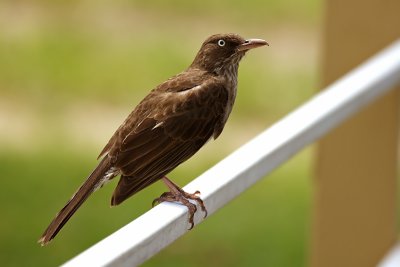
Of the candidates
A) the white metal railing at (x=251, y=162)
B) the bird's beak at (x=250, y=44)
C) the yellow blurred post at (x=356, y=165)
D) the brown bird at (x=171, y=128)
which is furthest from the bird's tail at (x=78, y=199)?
the yellow blurred post at (x=356, y=165)

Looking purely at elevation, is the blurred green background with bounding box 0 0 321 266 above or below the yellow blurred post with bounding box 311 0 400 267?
below

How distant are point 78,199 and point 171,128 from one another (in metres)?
0.36

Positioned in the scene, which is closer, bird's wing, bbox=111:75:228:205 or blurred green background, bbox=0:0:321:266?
bird's wing, bbox=111:75:228:205

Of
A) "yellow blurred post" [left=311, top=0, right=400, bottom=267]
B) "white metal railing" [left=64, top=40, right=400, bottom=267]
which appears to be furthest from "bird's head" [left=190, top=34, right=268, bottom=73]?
"yellow blurred post" [left=311, top=0, right=400, bottom=267]

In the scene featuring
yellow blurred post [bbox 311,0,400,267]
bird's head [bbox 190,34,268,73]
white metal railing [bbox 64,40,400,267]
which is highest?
bird's head [bbox 190,34,268,73]

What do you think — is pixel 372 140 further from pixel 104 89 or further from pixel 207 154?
pixel 104 89

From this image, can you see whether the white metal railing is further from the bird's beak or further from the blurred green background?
the blurred green background

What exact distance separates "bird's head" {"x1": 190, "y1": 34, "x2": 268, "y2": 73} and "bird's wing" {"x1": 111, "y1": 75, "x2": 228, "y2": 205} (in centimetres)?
7

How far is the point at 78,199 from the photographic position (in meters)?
2.45

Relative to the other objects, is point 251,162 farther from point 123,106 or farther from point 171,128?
point 123,106

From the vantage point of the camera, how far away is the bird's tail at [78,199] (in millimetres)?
2334

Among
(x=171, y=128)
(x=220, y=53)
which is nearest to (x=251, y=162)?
(x=171, y=128)

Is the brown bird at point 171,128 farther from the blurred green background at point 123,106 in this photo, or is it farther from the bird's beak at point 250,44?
the blurred green background at point 123,106

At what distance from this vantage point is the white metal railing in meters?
2.16
